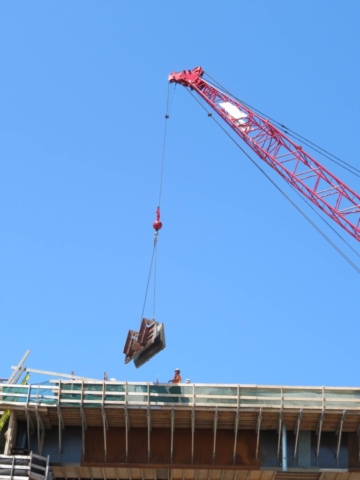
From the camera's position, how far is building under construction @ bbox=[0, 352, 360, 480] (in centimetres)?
5388

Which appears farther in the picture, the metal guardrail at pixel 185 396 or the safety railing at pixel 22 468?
the metal guardrail at pixel 185 396

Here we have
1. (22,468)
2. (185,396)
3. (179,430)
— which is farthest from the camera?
(179,430)

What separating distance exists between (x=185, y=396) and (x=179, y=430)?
2.89m

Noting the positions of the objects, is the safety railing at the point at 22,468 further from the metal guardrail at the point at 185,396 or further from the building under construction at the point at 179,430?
the metal guardrail at the point at 185,396

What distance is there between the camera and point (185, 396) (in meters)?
53.8

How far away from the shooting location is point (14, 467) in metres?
52.3

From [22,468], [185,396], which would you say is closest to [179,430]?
[185,396]

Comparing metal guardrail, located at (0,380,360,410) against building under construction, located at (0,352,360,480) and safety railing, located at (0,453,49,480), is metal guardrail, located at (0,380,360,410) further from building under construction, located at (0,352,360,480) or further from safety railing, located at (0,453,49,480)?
safety railing, located at (0,453,49,480)

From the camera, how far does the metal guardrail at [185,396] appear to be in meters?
53.8

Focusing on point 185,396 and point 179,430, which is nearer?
point 185,396

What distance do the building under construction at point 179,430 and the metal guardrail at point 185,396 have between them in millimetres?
57

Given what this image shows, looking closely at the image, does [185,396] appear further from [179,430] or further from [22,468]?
[22,468]

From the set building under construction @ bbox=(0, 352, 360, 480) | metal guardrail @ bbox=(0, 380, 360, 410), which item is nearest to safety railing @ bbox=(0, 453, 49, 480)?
building under construction @ bbox=(0, 352, 360, 480)

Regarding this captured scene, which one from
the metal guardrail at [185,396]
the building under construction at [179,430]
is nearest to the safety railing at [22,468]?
the building under construction at [179,430]
